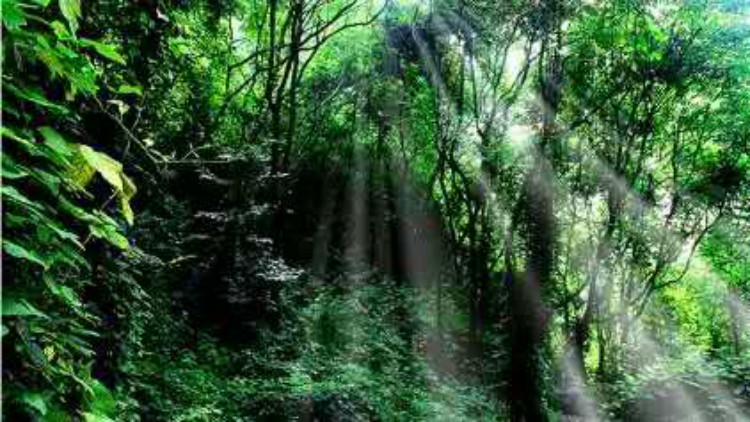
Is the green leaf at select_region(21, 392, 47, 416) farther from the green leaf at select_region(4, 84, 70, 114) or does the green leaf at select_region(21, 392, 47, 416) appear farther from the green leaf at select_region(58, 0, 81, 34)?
the green leaf at select_region(58, 0, 81, 34)

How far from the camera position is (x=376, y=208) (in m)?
24.7

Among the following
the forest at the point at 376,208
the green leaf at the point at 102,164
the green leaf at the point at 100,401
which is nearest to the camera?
the green leaf at the point at 102,164

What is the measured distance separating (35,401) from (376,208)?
22842mm

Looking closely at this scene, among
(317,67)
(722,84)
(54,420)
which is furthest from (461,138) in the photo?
(54,420)

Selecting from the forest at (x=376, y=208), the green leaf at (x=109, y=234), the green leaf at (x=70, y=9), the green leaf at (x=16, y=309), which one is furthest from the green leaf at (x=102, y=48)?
the green leaf at (x=16, y=309)

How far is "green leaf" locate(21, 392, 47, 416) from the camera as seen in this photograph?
187cm

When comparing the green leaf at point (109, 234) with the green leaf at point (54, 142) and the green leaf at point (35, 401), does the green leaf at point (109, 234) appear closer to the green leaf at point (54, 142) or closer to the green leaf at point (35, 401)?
the green leaf at point (54, 142)

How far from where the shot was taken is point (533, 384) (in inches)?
626

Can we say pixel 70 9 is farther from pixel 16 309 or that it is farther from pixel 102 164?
pixel 16 309

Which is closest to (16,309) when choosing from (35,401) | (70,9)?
(35,401)

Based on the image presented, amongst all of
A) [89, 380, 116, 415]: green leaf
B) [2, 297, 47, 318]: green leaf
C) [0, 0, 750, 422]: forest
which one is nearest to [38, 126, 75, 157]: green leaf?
[0, 0, 750, 422]: forest

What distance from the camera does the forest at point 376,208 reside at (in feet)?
9.43

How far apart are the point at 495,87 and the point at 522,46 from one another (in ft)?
4.52

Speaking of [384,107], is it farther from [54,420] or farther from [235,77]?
[54,420]
